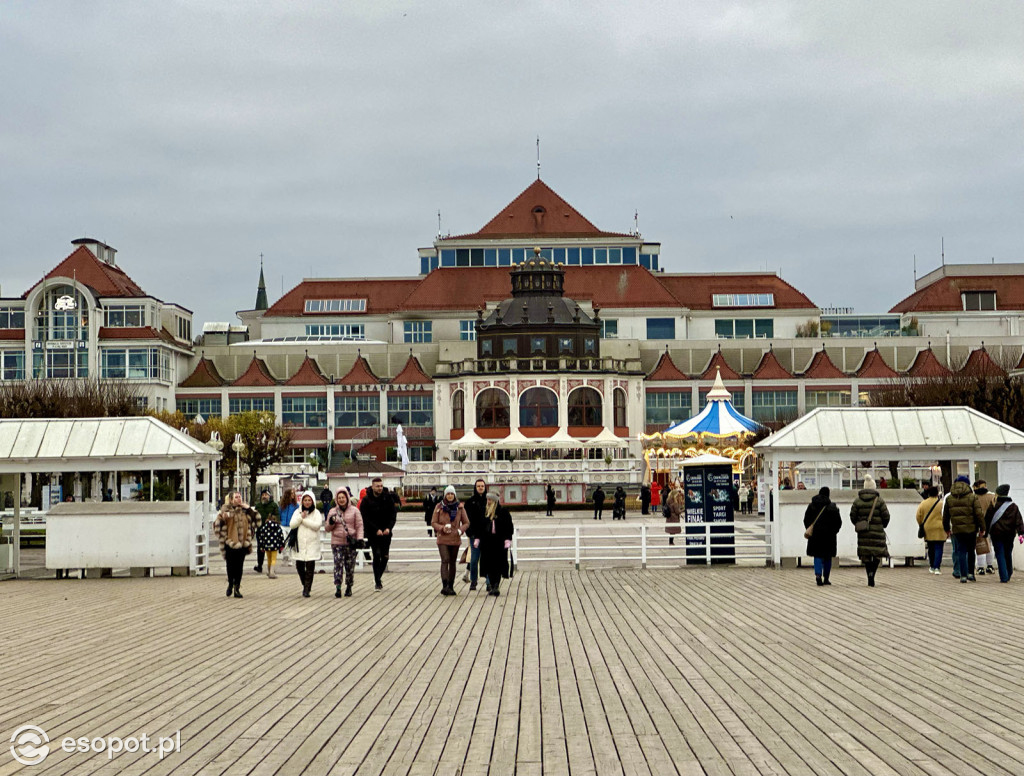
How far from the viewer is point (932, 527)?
26.9 m

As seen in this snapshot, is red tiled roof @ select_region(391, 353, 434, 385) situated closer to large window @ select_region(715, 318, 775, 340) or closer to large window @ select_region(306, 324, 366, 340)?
large window @ select_region(306, 324, 366, 340)

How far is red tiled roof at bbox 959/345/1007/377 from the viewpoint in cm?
8369

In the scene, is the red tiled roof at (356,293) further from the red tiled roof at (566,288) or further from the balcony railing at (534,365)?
the balcony railing at (534,365)

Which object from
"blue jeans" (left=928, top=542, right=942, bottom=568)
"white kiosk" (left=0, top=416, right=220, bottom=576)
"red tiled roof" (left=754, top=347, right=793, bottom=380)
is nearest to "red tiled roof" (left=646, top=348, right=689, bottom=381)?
"red tiled roof" (left=754, top=347, right=793, bottom=380)

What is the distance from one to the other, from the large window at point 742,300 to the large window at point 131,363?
41303 mm

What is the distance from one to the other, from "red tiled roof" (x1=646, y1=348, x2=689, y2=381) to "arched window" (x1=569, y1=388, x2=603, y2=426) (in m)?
7.23

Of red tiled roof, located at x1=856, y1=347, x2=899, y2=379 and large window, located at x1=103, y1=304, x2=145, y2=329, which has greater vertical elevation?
large window, located at x1=103, y1=304, x2=145, y2=329

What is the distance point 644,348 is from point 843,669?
305 feet

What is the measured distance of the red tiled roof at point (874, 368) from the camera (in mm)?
100312

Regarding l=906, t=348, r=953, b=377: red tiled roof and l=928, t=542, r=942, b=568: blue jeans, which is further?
l=906, t=348, r=953, b=377: red tiled roof

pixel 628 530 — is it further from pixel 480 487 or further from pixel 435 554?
pixel 480 487

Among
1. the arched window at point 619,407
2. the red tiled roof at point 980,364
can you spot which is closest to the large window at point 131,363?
the arched window at point 619,407

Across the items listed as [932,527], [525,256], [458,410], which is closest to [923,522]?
[932,527]

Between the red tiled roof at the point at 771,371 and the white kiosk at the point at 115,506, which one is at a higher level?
the red tiled roof at the point at 771,371
